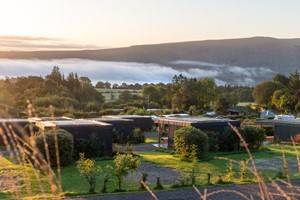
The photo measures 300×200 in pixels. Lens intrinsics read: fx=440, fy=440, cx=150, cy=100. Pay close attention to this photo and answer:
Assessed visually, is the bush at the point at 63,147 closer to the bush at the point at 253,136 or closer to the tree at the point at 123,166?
the tree at the point at 123,166

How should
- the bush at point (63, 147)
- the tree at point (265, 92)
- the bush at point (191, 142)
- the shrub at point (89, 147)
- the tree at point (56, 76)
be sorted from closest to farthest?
the bush at point (63, 147) < the shrub at point (89, 147) < the bush at point (191, 142) < the tree at point (265, 92) < the tree at point (56, 76)

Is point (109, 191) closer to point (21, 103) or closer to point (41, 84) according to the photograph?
point (21, 103)

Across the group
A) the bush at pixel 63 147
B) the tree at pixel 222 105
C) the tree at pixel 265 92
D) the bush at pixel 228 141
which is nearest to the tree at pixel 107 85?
the tree at pixel 265 92

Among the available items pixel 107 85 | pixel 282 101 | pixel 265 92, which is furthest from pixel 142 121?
pixel 107 85

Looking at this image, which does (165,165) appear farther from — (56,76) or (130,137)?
(56,76)

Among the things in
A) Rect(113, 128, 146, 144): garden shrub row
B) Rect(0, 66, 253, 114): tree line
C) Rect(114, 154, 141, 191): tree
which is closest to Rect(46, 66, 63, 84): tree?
Rect(0, 66, 253, 114): tree line

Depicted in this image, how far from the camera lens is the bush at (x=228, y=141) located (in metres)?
23.6

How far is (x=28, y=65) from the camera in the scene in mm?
84062

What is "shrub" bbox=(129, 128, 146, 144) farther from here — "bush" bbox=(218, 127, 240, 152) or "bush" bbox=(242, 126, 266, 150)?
"bush" bbox=(242, 126, 266, 150)

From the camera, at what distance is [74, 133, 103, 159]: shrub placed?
66.5 feet

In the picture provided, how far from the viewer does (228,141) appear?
2372cm

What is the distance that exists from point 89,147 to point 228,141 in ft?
25.3

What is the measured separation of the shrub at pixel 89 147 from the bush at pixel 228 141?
22.2ft

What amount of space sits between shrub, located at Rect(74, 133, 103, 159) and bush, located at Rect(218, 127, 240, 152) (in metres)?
6.78
